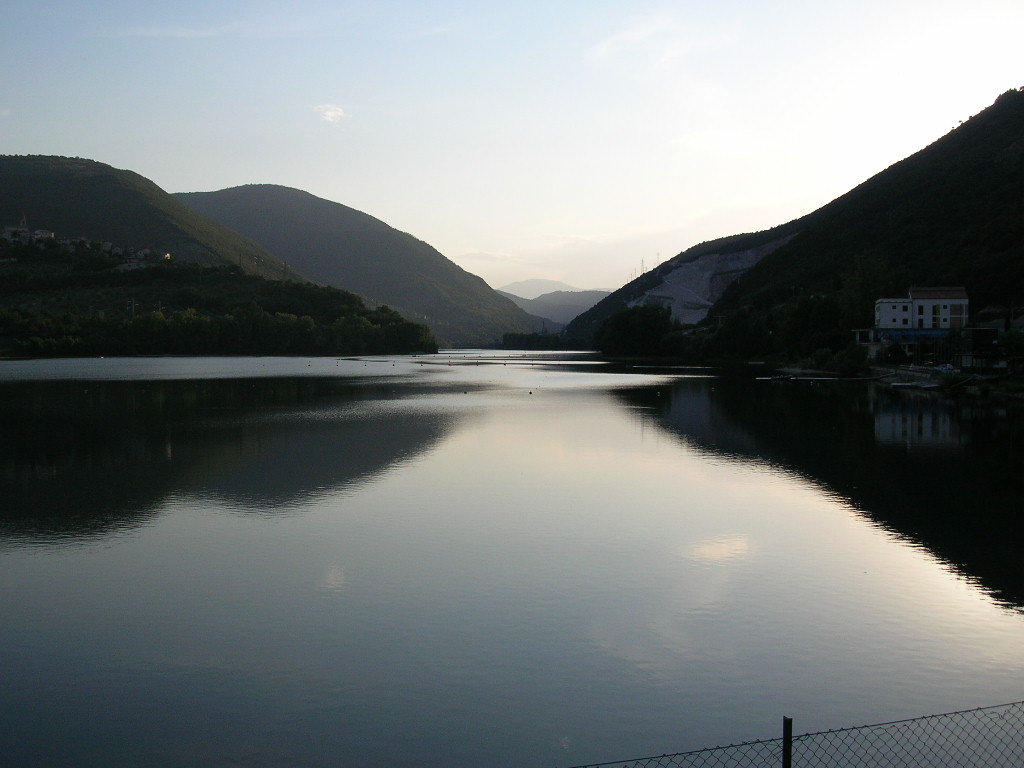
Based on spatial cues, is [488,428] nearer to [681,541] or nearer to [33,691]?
[681,541]

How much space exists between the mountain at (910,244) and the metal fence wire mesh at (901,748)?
7763cm

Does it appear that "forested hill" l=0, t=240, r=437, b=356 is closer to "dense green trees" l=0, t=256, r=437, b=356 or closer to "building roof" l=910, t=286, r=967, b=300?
"dense green trees" l=0, t=256, r=437, b=356

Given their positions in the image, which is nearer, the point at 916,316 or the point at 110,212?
the point at 916,316

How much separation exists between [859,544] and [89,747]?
1171 centimetres

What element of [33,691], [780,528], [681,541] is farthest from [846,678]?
[33,691]

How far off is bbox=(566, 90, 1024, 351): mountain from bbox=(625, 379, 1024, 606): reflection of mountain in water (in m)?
44.1

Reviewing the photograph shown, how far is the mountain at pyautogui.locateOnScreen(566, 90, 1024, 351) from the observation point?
85.6m

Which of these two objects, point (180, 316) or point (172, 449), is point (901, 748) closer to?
point (172, 449)

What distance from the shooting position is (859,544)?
46.2 feet

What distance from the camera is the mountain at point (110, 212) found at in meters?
161

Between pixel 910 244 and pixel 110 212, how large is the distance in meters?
145

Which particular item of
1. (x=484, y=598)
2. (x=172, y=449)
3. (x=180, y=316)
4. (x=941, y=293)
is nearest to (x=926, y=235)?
(x=941, y=293)

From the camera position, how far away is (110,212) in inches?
6619

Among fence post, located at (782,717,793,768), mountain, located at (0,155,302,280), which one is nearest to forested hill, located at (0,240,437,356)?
mountain, located at (0,155,302,280)
